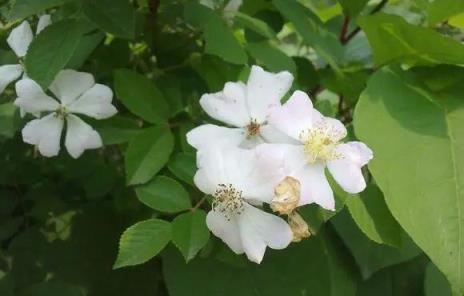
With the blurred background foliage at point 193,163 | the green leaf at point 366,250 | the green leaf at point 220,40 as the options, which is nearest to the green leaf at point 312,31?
the blurred background foliage at point 193,163

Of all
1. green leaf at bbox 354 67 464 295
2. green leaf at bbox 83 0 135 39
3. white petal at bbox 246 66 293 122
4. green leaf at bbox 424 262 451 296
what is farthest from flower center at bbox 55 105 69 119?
green leaf at bbox 424 262 451 296

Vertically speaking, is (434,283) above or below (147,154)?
below

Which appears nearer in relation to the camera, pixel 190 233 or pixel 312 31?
pixel 190 233

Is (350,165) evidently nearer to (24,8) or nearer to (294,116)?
(294,116)

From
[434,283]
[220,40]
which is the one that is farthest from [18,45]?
[434,283]

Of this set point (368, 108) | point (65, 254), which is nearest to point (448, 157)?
point (368, 108)

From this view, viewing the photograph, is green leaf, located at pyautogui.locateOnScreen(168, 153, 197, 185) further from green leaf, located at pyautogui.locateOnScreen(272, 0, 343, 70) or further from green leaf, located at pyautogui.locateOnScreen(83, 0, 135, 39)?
green leaf, located at pyautogui.locateOnScreen(272, 0, 343, 70)

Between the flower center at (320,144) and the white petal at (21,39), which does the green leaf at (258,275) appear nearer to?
the flower center at (320,144)

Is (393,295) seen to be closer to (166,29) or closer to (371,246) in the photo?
(371,246)
